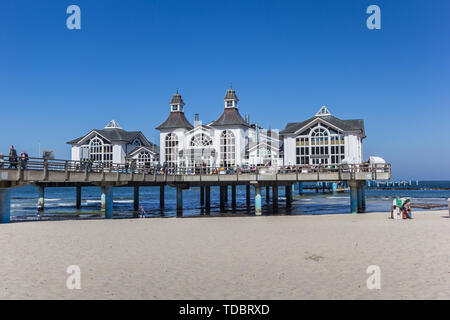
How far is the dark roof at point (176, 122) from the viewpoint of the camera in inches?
1743

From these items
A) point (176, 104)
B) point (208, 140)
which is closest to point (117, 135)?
point (176, 104)

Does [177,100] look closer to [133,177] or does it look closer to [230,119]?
[230,119]

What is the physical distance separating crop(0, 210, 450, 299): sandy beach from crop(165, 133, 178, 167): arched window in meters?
28.4

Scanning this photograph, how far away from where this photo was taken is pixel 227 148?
1676 inches

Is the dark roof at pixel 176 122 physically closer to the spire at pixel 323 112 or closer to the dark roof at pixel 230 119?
the dark roof at pixel 230 119

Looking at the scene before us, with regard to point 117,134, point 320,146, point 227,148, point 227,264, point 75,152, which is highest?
point 117,134

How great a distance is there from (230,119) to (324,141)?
10.4m

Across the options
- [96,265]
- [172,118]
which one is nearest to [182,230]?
[96,265]

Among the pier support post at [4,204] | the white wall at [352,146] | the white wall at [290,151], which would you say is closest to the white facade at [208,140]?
the white wall at [290,151]

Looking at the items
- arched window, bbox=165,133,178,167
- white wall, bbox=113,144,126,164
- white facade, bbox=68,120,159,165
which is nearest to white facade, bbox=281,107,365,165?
Answer: arched window, bbox=165,133,178,167

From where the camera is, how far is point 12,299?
280 inches

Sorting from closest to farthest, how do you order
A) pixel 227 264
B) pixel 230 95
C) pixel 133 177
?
pixel 227 264 < pixel 133 177 < pixel 230 95

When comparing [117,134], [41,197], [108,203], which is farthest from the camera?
[117,134]

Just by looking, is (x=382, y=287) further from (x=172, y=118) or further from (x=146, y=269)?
(x=172, y=118)
